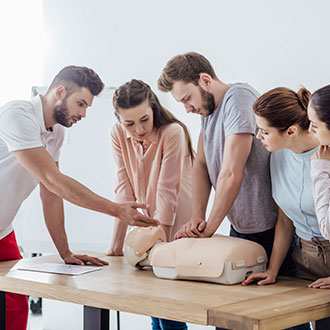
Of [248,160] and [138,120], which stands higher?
[138,120]

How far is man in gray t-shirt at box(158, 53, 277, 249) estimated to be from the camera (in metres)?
1.88

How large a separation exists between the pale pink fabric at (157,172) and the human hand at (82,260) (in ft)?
1.21

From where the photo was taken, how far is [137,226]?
2.10m

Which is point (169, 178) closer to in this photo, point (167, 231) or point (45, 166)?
point (167, 231)

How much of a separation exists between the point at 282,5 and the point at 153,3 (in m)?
0.89

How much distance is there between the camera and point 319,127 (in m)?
1.56

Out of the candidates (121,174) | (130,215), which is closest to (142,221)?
(130,215)

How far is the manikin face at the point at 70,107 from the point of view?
2.26 meters

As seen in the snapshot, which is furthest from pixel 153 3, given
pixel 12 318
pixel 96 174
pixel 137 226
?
pixel 12 318

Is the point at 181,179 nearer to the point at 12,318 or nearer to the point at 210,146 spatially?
the point at 210,146

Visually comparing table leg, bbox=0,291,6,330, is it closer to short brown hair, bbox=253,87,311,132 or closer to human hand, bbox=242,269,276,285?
human hand, bbox=242,269,276,285

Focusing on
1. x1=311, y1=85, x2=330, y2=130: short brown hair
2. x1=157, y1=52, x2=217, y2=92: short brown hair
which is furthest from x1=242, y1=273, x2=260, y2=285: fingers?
x1=157, y1=52, x2=217, y2=92: short brown hair

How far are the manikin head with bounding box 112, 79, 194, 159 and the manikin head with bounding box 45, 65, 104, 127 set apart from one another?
112 millimetres

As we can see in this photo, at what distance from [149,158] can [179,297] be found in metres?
1.01
